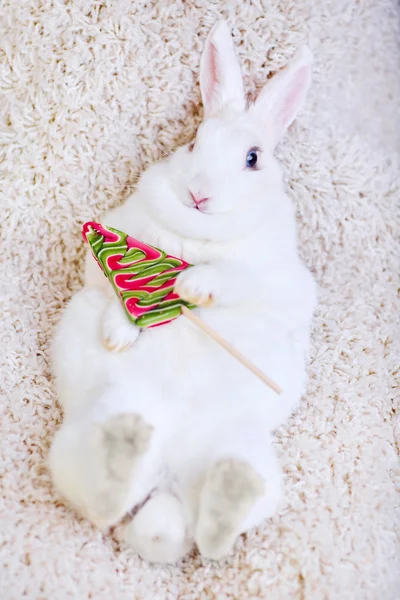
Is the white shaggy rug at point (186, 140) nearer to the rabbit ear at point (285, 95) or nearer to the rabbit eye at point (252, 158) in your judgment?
the rabbit ear at point (285, 95)

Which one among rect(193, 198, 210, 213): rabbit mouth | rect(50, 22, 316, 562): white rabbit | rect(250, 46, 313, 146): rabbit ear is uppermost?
rect(250, 46, 313, 146): rabbit ear

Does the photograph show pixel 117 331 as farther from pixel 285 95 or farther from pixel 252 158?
pixel 285 95

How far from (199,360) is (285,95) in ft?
2.60

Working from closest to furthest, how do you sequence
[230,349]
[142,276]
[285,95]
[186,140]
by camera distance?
[230,349]
[142,276]
[285,95]
[186,140]

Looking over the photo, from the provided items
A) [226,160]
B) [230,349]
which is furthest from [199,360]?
[226,160]

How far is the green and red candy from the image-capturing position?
140 centimetres

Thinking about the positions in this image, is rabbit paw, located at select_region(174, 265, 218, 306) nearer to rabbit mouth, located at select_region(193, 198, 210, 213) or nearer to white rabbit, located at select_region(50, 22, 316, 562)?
white rabbit, located at select_region(50, 22, 316, 562)

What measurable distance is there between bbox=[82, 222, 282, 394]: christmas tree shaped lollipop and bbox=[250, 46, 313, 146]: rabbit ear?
503mm

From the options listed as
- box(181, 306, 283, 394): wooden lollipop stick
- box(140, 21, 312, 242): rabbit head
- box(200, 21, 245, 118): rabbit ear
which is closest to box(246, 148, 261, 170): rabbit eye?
box(140, 21, 312, 242): rabbit head

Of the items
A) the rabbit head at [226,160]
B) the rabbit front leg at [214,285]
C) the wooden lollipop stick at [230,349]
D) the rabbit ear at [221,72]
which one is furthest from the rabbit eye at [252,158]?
the wooden lollipop stick at [230,349]

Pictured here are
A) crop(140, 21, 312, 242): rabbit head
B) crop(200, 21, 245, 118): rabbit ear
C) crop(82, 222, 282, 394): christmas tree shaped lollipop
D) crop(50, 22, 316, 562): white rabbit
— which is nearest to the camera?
crop(50, 22, 316, 562): white rabbit

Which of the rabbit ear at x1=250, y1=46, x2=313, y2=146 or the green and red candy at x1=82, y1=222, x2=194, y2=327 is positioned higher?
the rabbit ear at x1=250, y1=46, x2=313, y2=146

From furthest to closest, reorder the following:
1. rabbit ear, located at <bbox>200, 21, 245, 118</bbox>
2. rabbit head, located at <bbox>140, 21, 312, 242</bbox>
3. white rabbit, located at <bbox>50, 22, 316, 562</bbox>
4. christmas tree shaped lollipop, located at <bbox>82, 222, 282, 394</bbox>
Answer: rabbit ear, located at <bbox>200, 21, 245, 118</bbox>, rabbit head, located at <bbox>140, 21, 312, 242</bbox>, christmas tree shaped lollipop, located at <bbox>82, 222, 282, 394</bbox>, white rabbit, located at <bbox>50, 22, 316, 562</bbox>

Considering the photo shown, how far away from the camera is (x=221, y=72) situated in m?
1.67
